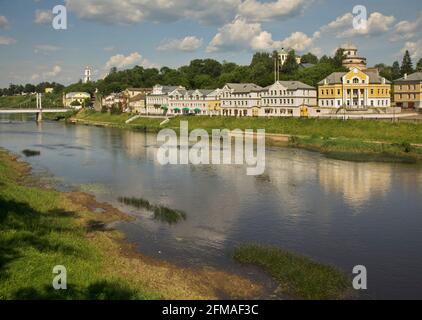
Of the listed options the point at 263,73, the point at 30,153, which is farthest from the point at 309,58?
the point at 30,153

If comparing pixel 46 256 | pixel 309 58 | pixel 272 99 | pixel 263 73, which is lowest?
pixel 46 256

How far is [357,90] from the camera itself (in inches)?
2781

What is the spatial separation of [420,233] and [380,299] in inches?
309

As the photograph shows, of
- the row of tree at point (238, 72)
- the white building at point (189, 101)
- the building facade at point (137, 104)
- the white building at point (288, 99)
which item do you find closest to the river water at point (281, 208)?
the white building at point (288, 99)

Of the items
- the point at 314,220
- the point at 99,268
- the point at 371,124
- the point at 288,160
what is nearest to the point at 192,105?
the point at 371,124

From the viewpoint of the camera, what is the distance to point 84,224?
2206 centimetres

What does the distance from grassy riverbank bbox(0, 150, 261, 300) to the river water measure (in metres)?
1.22

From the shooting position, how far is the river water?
59.4 ft

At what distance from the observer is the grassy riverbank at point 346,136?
44000mm

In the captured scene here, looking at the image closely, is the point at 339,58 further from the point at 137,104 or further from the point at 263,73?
the point at 137,104

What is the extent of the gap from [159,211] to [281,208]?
6.51m

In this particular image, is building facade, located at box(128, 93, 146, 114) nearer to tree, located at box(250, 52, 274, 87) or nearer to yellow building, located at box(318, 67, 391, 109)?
tree, located at box(250, 52, 274, 87)

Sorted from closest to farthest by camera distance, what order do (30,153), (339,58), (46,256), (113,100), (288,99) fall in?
1. (46,256)
2. (30,153)
3. (288,99)
4. (339,58)
5. (113,100)

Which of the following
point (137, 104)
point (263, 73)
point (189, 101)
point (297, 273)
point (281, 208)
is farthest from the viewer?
point (137, 104)
